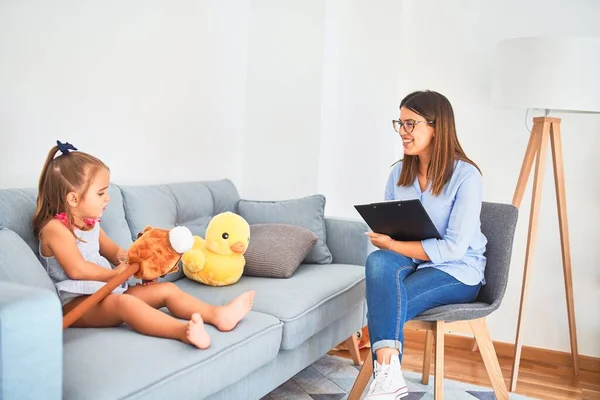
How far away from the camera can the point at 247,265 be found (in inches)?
109

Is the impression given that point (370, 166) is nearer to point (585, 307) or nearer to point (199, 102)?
point (199, 102)

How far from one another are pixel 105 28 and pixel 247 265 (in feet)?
3.68

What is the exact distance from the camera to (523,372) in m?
3.27

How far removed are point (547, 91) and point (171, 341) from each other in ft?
6.50

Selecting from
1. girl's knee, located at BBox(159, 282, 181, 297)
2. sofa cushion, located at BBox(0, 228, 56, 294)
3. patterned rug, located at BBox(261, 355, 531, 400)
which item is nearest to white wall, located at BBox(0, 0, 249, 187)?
sofa cushion, located at BBox(0, 228, 56, 294)

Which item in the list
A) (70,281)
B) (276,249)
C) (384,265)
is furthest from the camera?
→ (276,249)

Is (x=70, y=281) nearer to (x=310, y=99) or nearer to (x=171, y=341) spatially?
(x=171, y=341)

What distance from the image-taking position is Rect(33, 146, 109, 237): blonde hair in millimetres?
1986

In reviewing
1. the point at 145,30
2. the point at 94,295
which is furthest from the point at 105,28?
the point at 94,295

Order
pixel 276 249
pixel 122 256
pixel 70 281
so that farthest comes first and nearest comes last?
pixel 276 249, pixel 122 256, pixel 70 281

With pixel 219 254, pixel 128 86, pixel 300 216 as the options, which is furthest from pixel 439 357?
pixel 128 86

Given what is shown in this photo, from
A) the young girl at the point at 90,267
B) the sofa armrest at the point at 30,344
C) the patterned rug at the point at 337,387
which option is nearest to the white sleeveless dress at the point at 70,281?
the young girl at the point at 90,267

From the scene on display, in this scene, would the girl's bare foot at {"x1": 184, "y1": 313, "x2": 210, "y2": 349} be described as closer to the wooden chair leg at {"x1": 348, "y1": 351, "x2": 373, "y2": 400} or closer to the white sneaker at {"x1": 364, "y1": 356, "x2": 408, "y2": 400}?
the white sneaker at {"x1": 364, "y1": 356, "x2": 408, "y2": 400}

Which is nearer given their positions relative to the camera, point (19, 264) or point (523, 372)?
point (19, 264)
